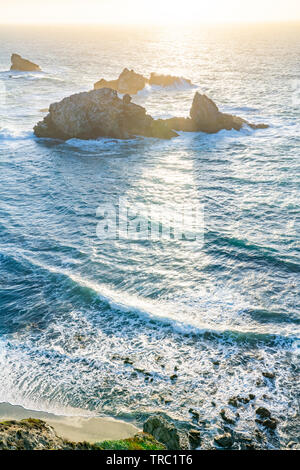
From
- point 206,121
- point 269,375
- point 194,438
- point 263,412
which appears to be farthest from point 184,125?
point 194,438

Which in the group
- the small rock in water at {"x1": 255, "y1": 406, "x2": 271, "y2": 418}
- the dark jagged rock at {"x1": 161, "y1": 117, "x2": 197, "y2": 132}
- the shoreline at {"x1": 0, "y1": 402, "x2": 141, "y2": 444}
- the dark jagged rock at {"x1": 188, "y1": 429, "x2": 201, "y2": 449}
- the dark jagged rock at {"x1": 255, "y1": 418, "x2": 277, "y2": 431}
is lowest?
the shoreline at {"x1": 0, "y1": 402, "x2": 141, "y2": 444}

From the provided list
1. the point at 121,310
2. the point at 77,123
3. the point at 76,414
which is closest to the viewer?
the point at 76,414

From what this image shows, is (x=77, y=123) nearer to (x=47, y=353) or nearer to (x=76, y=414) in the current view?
(x=47, y=353)

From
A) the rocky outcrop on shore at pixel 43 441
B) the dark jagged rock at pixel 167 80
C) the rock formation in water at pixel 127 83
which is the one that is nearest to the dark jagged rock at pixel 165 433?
the rocky outcrop on shore at pixel 43 441

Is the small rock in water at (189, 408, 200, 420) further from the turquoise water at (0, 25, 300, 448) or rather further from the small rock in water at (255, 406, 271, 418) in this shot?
the small rock in water at (255, 406, 271, 418)

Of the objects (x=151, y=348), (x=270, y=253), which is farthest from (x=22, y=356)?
(x=270, y=253)

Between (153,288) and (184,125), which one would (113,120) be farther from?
(153,288)

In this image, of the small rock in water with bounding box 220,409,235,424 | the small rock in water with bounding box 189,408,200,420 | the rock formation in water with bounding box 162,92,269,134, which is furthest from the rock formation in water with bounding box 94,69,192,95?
the small rock in water with bounding box 220,409,235,424
